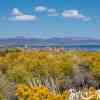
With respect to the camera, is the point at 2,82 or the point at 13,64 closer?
the point at 2,82

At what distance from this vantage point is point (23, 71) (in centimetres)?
4791

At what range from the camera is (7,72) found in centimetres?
4753

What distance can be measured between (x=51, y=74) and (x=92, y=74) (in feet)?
22.7

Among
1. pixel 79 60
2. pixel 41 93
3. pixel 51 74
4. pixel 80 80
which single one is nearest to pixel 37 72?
pixel 51 74

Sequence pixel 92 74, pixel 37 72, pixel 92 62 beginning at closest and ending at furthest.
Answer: pixel 37 72 → pixel 92 74 → pixel 92 62

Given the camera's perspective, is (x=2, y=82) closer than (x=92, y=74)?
Yes

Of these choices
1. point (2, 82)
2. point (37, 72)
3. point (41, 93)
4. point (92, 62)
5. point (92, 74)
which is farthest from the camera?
point (92, 62)

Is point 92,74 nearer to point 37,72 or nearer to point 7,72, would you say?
point 37,72

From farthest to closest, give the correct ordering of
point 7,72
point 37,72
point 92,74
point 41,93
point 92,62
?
point 92,62 → point 92,74 → point 37,72 → point 7,72 → point 41,93

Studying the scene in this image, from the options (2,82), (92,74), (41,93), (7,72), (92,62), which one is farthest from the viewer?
(92,62)

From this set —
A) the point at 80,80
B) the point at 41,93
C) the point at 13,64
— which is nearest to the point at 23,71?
the point at 13,64

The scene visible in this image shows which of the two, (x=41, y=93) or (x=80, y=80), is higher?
(x=41, y=93)

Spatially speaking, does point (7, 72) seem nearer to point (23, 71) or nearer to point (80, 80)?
point (23, 71)

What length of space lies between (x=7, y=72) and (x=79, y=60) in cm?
1649
